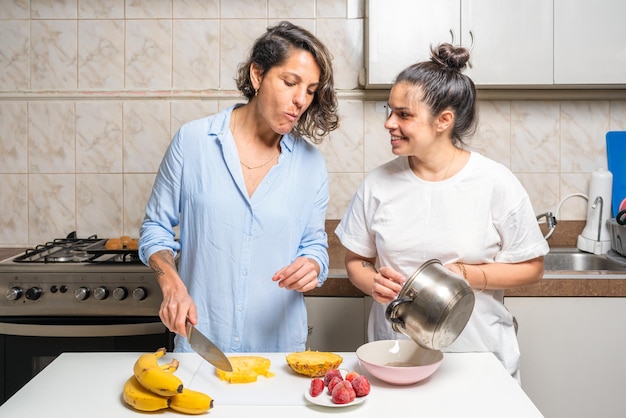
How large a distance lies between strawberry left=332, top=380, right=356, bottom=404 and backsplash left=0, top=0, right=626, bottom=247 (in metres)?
1.57

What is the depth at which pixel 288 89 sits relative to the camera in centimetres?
175

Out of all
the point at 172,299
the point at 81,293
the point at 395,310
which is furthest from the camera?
the point at 81,293

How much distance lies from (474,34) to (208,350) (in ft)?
5.33

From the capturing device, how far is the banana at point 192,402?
1.31 metres

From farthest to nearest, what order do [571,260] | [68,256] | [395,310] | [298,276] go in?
[571,260] < [68,256] < [298,276] < [395,310]

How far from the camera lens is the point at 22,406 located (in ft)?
4.41

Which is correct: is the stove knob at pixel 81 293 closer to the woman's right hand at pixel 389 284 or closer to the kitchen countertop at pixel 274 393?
the kitchen countertop at pixel 274 393

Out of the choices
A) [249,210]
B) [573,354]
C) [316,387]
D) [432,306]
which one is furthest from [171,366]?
[573,354]

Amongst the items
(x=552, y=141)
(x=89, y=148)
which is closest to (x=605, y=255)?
Result: (x=552, y=141)

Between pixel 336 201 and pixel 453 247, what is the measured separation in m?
1.14

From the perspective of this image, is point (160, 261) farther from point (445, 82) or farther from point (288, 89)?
point (445, 82)

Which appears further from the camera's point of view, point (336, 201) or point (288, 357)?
point (336, 201)

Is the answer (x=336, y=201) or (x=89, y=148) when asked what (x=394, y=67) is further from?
(x=89, y=148)

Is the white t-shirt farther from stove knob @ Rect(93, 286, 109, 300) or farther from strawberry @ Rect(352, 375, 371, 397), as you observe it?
stove knob @ Rect(93, 286, 109, 300)
